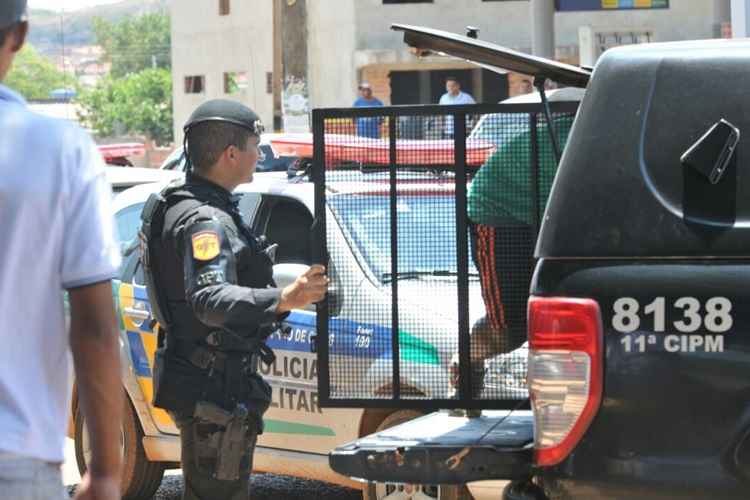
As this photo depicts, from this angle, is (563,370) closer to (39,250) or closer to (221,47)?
(39,250)

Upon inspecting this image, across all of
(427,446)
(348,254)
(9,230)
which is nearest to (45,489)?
(9,230)

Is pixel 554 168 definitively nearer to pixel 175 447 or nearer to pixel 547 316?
pixel 547 316

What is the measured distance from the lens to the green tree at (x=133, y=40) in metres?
151

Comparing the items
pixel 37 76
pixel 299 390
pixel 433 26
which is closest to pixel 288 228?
pixel 299 390

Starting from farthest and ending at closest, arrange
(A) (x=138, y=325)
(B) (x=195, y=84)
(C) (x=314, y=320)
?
1. (B) (x=195, y=84)
2. (A) (x=138, y=325)
3. (C) (x=314, y=320)

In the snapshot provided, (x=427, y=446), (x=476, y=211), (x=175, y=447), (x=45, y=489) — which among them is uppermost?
(x=476, y=211)

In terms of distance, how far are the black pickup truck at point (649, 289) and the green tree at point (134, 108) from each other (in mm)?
97821

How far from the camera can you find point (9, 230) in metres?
2.88

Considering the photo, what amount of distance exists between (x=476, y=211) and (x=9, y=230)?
7.93 feet

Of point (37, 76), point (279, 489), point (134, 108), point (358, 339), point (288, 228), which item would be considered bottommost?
point (279, 489)

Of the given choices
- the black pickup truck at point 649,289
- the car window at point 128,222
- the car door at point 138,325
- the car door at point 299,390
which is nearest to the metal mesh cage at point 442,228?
the black pickup truck at point 649,289

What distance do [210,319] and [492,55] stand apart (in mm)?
1234

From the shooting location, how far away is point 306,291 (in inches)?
198

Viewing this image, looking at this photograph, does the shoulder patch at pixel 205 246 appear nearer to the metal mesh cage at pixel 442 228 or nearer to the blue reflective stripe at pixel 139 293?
the metal mesh cage at pixel 442 228
